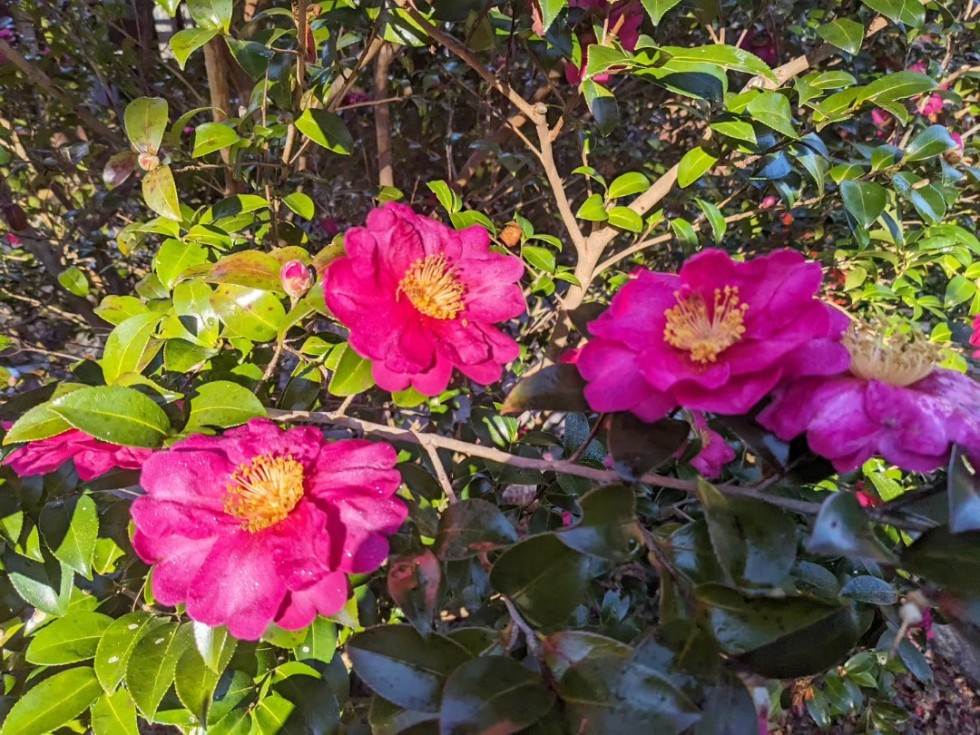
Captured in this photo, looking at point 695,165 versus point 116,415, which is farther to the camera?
point 695,165

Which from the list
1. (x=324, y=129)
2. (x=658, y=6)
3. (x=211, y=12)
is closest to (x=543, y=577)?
(x=658, y=6)

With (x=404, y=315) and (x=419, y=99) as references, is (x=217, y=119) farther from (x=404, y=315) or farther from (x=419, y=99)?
(x=404, y=315)

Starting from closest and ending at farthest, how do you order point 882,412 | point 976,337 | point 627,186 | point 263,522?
1. point 882,412
2. point 263,522
3. point 627,186
4. point 976,337

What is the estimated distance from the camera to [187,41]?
770mm

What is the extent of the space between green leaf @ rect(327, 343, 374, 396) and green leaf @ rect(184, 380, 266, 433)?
8 centimetres

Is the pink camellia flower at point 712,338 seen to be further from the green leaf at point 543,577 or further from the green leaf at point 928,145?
the green leaf at point 928,145

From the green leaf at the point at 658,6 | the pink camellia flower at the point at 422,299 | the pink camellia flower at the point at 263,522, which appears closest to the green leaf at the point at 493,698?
the pink camellia flower at the point at 263,522

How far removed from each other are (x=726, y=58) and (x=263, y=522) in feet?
2.33

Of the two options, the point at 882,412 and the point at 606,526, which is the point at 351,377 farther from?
the point at 882,412

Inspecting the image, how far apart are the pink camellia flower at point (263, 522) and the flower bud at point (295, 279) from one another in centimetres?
15

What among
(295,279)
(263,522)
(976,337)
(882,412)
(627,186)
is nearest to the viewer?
(882,412)

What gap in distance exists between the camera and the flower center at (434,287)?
63 cm

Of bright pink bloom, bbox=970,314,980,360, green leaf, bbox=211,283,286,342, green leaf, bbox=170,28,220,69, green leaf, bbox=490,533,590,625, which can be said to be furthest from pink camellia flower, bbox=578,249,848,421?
bright pink bloom, bbox=970,314,980,360

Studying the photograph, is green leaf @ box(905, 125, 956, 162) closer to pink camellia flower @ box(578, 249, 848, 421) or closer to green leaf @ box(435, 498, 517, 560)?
pink camellia flower @ box(578, 249, 848, 421)
